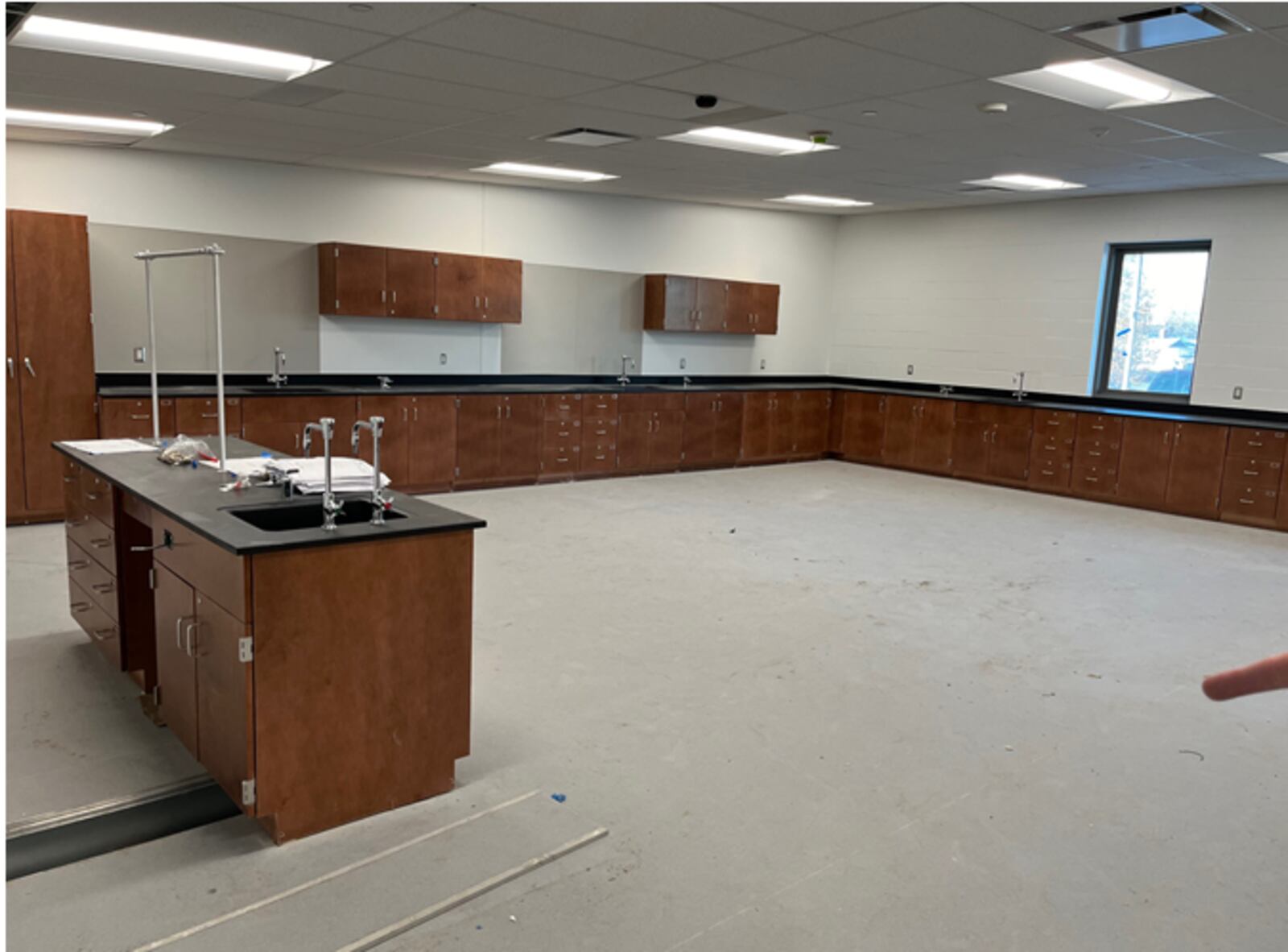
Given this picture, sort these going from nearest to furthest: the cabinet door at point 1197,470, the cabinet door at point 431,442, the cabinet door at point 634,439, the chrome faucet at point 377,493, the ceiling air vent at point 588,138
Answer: the chrome faucet at point 377,493 < the ceiling air vent at point 588,138 < the cabinet door at point 431,442 < the cabinet door at point 1197,470 < the cabinet door at point 634,439

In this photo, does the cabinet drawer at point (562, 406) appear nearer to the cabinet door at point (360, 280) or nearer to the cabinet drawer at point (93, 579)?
the cabinet door at point (360, 280)

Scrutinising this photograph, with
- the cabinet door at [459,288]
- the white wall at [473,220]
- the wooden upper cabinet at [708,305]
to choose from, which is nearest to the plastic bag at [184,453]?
the white wall at [473,220]

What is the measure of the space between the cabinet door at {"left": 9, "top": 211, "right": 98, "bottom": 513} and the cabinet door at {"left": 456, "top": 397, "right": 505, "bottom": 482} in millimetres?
2737

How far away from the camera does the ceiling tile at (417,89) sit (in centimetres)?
482

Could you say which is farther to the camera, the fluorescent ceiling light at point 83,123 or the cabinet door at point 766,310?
the cabinet door at point 766,310

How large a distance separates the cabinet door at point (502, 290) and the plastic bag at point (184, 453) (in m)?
4.59

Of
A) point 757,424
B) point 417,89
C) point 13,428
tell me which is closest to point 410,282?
point 13,428

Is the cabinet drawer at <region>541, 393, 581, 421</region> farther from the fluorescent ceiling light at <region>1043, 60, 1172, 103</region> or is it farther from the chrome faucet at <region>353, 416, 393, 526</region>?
the chrome faucet at <region>353, 416, 393, 526</region>

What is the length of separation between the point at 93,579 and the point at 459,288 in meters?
4.87

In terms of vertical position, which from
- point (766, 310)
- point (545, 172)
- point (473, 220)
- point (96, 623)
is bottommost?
point (96, 623)

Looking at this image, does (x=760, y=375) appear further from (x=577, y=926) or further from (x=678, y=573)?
(x=577, y=926)

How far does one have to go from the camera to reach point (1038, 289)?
9.78 metres

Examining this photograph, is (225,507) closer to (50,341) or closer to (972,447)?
(50,341)

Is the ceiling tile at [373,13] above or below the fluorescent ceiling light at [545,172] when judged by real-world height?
below
